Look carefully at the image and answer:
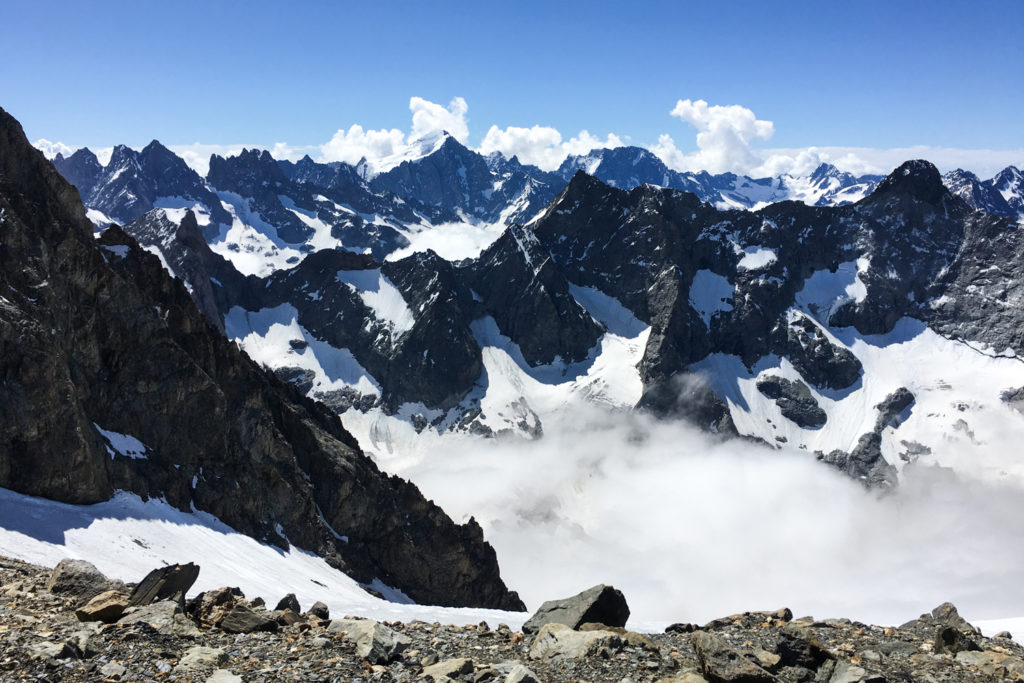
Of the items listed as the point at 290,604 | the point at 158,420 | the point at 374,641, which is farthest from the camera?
the point at 158,420

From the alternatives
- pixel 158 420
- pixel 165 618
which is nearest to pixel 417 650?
pixel 165 618

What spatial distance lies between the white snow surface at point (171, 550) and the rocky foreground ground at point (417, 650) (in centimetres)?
1847

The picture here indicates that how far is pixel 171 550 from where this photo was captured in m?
65.2

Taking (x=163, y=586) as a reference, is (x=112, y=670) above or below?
below

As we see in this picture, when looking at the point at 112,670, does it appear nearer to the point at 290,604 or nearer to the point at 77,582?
the point at 77,582

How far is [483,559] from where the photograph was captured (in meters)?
122

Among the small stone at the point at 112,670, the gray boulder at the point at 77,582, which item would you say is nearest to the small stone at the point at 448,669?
the small stone at the point at 112,670

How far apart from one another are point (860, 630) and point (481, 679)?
14.4 metres

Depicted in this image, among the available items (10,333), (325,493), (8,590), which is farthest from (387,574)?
(8,590)

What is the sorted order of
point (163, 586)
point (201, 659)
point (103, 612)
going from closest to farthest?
1. point (201, 659)
2. point (103, 612)
3. point (163, 586)

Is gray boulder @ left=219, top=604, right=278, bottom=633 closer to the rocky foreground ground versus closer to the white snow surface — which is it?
the rocky foreground ground

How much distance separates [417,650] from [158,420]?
79.1 metres

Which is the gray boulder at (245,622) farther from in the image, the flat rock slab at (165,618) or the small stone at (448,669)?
the small stone at (448,669)

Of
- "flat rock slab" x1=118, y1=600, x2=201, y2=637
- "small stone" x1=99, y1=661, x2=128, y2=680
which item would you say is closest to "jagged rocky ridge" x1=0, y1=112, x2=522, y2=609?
"flat rock slab" x1=118, y1=600, x2=201, y2=637
